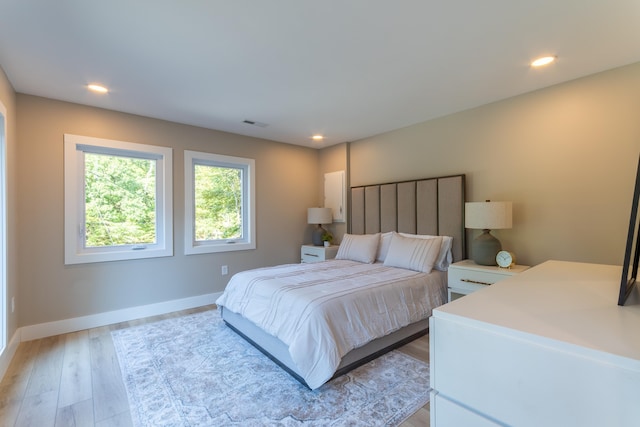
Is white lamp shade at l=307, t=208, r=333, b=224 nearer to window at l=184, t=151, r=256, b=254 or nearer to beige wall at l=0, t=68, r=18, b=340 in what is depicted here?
window at l=184, t=151, r=256, b=254

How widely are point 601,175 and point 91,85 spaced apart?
455 cm

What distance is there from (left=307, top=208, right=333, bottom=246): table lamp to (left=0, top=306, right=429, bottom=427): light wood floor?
226cm

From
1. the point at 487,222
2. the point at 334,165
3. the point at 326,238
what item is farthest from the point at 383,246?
the point at 334,165

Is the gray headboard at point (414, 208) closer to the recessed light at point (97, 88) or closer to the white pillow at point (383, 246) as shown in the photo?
the white pillow at point (383, 246)

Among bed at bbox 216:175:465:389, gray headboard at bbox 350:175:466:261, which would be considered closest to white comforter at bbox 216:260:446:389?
bed at bbox 216:175:465:389

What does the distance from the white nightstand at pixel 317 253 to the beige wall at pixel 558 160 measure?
1.89m

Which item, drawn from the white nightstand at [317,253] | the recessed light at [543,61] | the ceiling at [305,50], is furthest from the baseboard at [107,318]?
the recessed light at [543,61]

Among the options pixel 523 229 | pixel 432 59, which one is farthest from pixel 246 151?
pixel 523 229

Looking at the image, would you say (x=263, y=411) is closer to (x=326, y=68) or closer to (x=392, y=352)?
(x=392, y=352)

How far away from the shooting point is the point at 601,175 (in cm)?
249

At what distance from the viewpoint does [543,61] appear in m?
2.28

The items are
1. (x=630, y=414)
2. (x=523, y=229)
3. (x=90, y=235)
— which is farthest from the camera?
(x=90, y=235)

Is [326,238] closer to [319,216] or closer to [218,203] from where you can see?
[319,216]

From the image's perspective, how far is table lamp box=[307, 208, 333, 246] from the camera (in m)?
4.64
